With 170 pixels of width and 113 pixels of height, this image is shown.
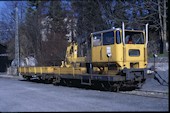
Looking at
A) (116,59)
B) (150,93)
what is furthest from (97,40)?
(150,93)

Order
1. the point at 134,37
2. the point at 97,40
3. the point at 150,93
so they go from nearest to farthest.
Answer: the point at 150,93 < the point at 134,37 < the point at 97,40

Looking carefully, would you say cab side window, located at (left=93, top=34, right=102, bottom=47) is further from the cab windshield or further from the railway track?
the railway track

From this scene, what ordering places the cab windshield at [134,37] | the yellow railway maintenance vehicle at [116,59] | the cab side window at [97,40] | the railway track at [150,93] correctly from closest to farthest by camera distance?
the railway track at [150,93] → the yellow railway maintenance vehicle at [116,59] → the cab windshield at [134,37] → the cab side window at [97,40]

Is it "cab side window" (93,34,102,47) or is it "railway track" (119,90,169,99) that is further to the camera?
"cab side window" (93,34,102,47)

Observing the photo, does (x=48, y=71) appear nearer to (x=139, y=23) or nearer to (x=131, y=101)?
Answer: (x=139, y=23)

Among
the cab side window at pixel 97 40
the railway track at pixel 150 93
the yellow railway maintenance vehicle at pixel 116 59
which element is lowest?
the railway track at pixel 150 93

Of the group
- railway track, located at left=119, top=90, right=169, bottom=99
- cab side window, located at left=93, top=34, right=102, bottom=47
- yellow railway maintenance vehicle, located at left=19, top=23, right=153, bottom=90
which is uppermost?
cab side window, located at left=93, top=34, right=102, bottom=47

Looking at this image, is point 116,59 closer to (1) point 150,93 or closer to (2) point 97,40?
(2) point 97,40

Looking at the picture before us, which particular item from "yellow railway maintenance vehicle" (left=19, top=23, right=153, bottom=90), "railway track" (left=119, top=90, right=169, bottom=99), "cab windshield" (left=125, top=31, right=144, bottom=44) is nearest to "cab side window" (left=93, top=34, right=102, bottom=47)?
"yellow railway maintenance vehicle" (left=19, top=23, right=153, bottom=90)

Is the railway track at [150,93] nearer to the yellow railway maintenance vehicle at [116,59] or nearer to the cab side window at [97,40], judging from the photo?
the yellow railway maintenance vehicle at [116,59]

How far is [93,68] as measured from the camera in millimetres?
23469

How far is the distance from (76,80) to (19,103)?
975cm

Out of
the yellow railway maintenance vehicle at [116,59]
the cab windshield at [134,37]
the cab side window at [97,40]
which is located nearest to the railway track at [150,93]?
the yellow railway maintenance vehicle at [116,59]

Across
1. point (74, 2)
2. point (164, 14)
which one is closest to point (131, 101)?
point (164, 14)
